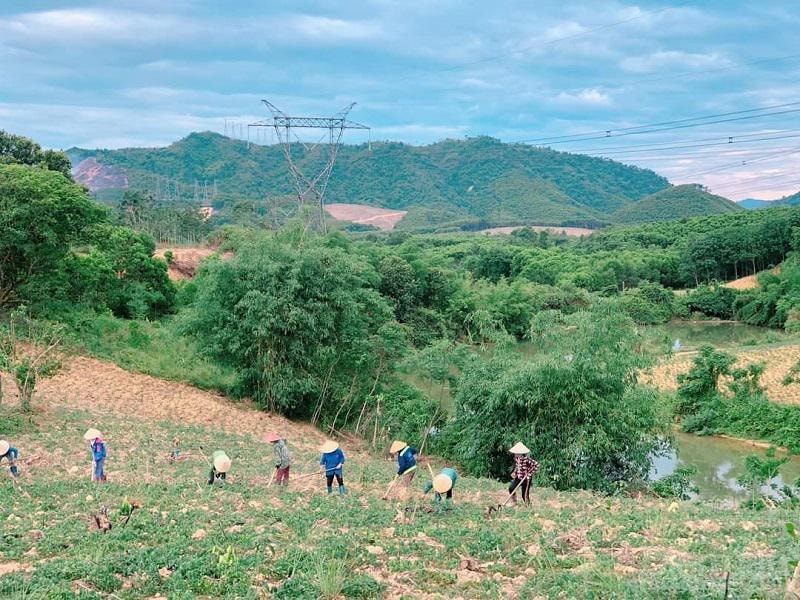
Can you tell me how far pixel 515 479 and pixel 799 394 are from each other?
93.7 ft

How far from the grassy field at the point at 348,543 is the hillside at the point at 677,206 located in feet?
492

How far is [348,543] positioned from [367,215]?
529 ft

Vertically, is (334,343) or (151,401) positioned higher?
(334,343)

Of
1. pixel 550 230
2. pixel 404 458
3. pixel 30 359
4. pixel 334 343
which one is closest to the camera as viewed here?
pixel 404 458

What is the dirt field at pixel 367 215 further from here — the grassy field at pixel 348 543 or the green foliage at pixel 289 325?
the grassy field at pixel 348 543

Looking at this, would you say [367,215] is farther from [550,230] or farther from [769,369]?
[769,369]

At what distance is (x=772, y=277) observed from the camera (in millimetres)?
70812

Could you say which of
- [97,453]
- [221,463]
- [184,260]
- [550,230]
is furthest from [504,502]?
[550,230]

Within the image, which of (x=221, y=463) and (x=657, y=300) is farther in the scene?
(x=657, y=300)

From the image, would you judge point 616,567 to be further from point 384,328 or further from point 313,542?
point 384,328

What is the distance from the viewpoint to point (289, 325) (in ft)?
88.0

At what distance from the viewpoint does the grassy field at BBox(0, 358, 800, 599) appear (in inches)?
356

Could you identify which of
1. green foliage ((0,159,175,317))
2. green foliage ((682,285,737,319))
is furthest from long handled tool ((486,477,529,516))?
green foliage ((682,285,737,319))

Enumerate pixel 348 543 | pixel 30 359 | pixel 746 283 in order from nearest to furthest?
pixel 348 543 < pixel 30 359 < pixel 746 283
